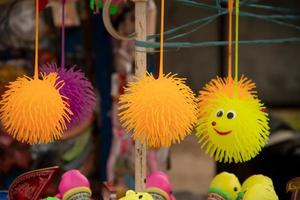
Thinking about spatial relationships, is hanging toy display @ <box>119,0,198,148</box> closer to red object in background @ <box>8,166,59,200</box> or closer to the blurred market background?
red object in background @ <box>8,166,59,200</box>

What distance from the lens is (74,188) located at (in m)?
1.39

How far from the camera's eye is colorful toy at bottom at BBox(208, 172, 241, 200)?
146 cm

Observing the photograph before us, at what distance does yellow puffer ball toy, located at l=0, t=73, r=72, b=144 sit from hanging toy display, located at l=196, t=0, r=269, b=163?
30 centimetres

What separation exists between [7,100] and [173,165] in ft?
9.58

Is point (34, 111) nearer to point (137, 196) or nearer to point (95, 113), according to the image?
point (137, 196)

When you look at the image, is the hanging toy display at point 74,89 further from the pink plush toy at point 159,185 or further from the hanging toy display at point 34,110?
the pink plush toy at point 159,185

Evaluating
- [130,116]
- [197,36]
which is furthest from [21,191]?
[197,36]

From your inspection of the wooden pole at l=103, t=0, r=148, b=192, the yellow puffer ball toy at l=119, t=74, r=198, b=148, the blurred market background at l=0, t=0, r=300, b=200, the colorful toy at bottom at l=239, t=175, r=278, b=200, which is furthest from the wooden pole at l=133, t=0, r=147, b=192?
the blurred market background at l=0, t=0, r=300, b=200

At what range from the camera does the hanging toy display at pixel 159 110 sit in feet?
4.31

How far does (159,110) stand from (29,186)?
358mm

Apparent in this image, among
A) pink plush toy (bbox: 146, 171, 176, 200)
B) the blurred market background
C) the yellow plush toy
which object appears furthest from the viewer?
the blurred market background

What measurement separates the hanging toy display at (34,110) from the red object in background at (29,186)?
0.10 metres

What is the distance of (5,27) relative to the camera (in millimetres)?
2865

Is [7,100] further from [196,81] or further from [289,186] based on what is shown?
[196,81]
